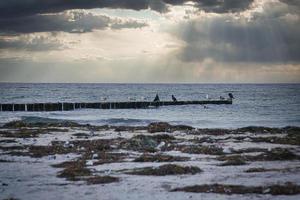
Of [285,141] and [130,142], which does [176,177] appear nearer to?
[130,142]

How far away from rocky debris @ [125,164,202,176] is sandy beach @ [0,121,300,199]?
4 cm

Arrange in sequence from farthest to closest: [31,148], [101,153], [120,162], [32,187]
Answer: [31,148] → [101,153] → [120,162] → [32,187]

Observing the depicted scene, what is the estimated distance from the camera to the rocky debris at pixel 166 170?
17.0 meters

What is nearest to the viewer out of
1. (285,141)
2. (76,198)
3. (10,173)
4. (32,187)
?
(76,198)

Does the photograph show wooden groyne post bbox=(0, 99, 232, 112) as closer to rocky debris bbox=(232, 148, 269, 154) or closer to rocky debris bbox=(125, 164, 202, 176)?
rocky debris bbox=(232, 148, 269, 154)

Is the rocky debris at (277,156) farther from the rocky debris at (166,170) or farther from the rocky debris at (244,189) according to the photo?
the rocky debris at (244,189)

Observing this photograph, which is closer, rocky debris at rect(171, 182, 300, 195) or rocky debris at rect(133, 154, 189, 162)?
rocky debris at rect(171, 182, 300, 195)

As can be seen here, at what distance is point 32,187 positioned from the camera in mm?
14969

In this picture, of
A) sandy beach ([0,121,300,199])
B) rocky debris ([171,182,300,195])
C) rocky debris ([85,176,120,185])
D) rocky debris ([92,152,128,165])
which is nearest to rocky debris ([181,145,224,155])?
sandy beach ([0,121,300,199])

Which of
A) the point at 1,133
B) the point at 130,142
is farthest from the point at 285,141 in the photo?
the point at 1,133

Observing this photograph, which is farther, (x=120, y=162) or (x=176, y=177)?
(x=120, y=162)

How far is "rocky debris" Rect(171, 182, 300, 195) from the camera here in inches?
545

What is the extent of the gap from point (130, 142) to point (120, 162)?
20.2 ft

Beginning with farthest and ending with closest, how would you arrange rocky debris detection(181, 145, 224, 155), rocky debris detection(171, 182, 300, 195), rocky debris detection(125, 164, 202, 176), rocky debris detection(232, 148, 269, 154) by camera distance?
rocky debris detection(232, 148, 269, 154) → rocky debris detection(181, 145, 224, 155) → rocky debris detection(125, 164, 202, 176) → rocky debris detection(171, 182, 300, 195)
